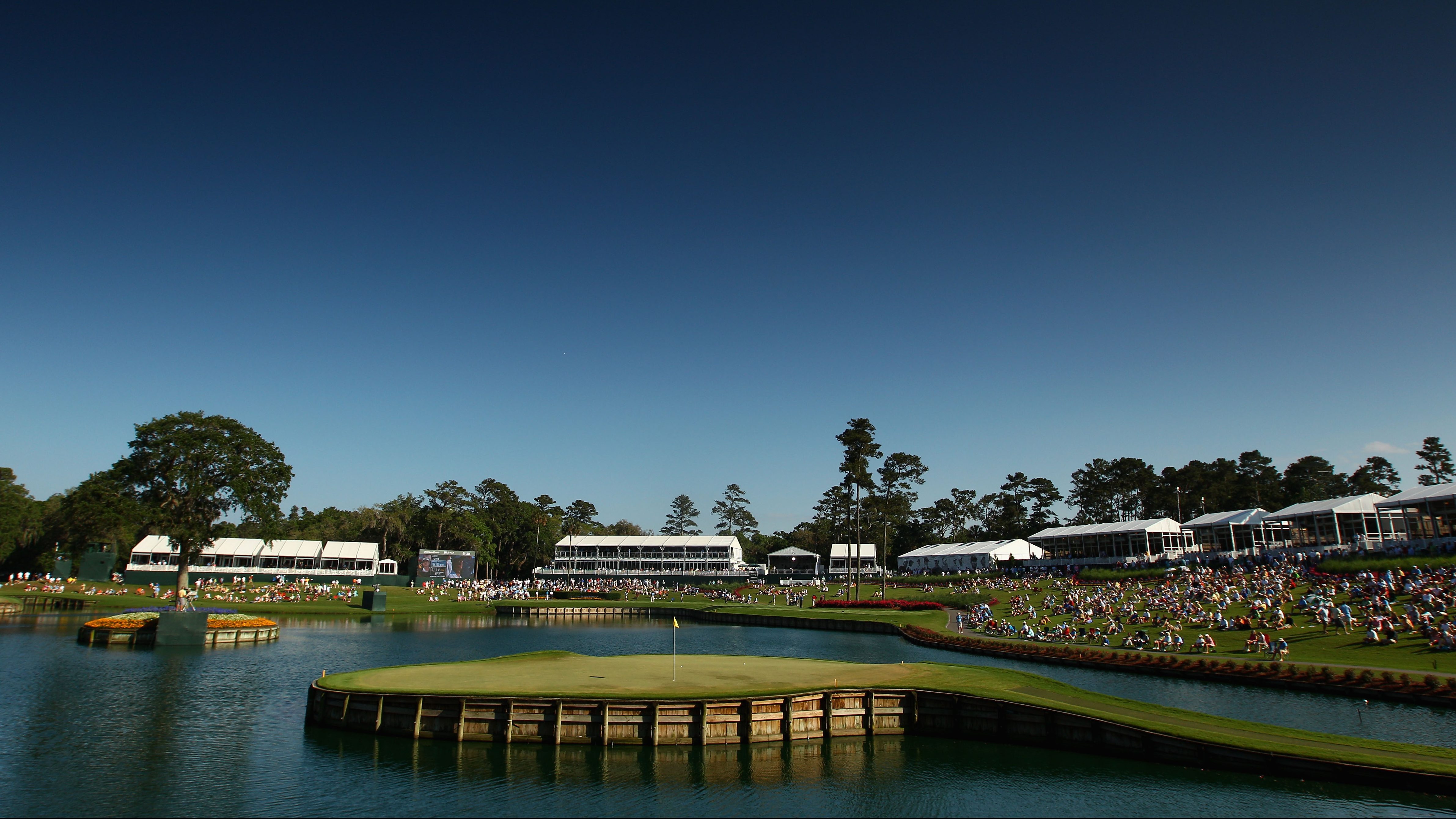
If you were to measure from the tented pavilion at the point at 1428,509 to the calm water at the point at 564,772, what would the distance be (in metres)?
44.0

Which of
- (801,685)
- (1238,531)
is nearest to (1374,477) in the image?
(1238,531)

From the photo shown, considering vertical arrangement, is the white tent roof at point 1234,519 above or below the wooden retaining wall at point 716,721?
above

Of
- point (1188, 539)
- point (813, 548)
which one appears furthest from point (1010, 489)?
point (1188, 539)

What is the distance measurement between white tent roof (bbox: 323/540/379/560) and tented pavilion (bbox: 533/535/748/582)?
2569 centimetres

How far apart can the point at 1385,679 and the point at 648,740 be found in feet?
88.0

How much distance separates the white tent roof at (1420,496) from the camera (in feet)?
192

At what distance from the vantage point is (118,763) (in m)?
21.5

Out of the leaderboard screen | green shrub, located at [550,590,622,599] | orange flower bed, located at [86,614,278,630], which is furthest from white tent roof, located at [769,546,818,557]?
orange flower bed, located at [86,614,278,630]

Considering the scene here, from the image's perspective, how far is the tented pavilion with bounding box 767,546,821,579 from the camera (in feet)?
375

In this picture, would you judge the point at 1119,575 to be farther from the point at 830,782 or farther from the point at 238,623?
the point at 238,623

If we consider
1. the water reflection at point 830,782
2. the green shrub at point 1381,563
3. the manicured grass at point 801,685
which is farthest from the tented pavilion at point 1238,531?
the water reflection at point 830,782

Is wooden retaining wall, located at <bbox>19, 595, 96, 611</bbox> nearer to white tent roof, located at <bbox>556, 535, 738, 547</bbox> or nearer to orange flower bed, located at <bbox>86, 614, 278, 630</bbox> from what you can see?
orange flower bed, located at <bbox>86, 614, 278, 630</bbox>

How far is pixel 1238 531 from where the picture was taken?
8756 cm

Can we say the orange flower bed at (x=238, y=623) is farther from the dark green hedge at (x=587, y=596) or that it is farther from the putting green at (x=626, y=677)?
the dark green hedge at (x=587, y=596)
